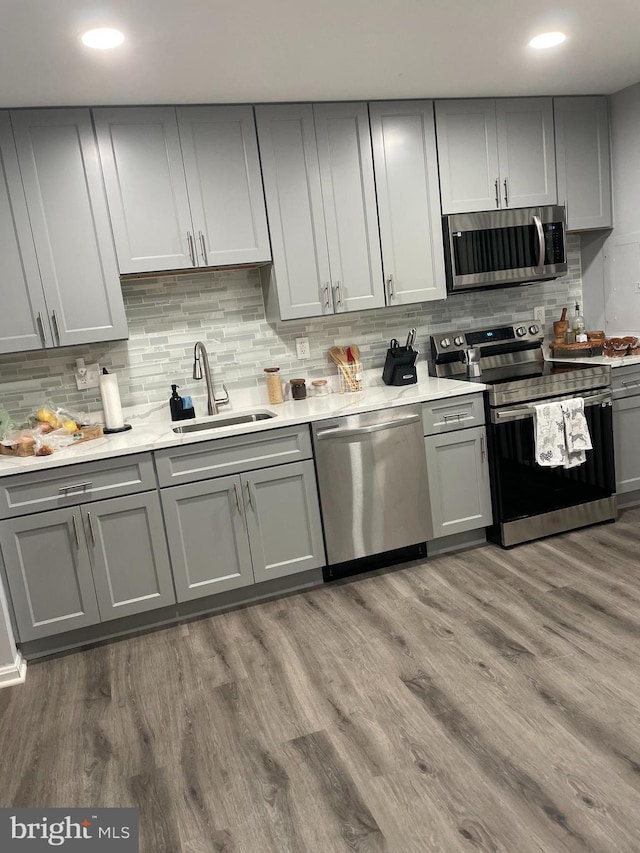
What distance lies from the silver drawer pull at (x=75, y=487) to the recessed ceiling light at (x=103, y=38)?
66.8 inches

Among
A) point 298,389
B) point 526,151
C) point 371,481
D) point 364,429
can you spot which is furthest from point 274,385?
point 526,151

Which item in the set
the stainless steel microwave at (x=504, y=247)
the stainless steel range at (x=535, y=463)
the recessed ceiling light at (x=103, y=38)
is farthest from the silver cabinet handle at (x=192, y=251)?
the stainless steel range at (x=535, y=463)

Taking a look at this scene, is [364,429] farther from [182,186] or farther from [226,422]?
[182,186]

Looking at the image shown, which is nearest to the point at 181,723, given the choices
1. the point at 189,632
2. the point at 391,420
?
the point at 189,632

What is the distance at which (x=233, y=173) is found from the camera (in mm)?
3258

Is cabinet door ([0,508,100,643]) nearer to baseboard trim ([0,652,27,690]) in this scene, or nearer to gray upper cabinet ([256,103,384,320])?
baseboard trim ([0,652,27,690])

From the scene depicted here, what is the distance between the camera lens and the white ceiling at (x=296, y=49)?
222cm

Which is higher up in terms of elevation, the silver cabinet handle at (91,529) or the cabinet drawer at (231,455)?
the cabinet drawer at (231,455)

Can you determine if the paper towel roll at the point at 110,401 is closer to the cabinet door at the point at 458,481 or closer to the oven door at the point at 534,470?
the cabinet door at the point at 458,481

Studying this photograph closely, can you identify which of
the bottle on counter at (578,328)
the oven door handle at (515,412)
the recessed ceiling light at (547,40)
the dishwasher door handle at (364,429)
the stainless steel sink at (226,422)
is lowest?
the oven door handle at (515,412)

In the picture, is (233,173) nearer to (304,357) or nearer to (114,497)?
(304,357)

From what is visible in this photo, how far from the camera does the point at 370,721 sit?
7.37ft

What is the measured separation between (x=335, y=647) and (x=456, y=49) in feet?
8.54

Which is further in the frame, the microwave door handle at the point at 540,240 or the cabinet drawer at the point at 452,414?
the microwave door handle at the point at 540,240
